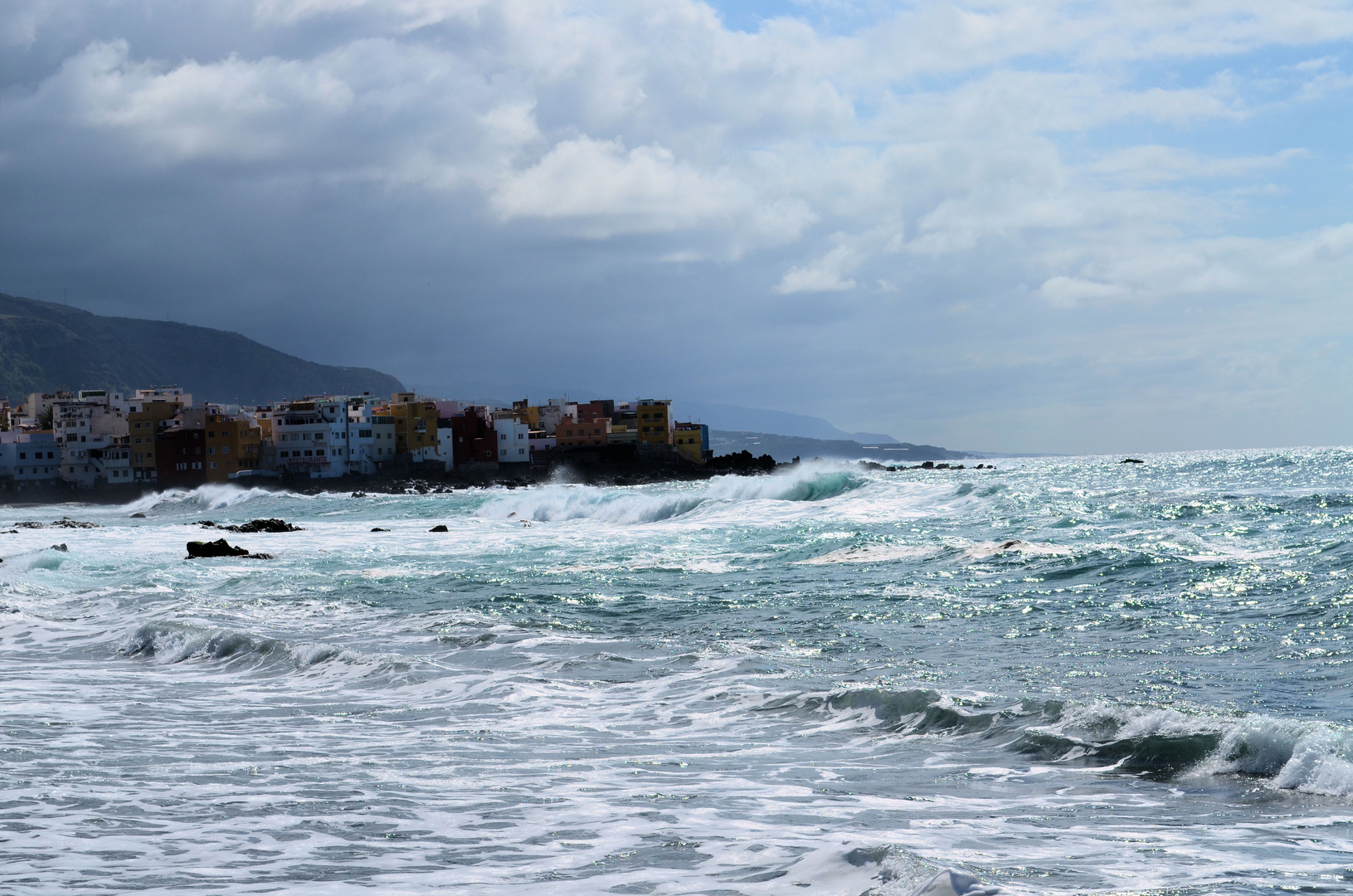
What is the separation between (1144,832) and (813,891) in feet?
A: 6.90

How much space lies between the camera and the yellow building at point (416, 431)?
103438 millimetres

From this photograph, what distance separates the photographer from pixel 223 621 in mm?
15562

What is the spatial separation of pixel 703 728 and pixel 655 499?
35.5m

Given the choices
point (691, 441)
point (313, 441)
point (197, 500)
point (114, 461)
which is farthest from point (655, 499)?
point (691, 441)

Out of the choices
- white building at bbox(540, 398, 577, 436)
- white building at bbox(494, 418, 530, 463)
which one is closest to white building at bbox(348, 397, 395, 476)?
white building at bbox(494, 418, 530, 463)

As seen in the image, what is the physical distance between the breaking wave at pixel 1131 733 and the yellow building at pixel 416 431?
9725 cm

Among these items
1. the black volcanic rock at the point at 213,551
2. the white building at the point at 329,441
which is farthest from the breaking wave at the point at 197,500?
the black volcanic rock at the point at 213,551

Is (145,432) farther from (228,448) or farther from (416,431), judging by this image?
(416,431)

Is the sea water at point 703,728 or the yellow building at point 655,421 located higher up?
the yellow building at point 655,421

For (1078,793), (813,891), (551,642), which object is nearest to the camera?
(813,891)

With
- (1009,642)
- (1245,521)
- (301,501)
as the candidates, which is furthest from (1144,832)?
(301,501)

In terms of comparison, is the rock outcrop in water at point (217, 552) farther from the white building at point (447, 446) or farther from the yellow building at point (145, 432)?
the yellow building at point (145, 432)

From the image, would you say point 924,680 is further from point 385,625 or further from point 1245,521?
point 1245,521

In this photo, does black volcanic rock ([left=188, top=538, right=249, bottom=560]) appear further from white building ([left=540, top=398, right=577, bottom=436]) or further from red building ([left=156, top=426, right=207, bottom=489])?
white building ([left=540, top=398, right=577, bottom=436])
